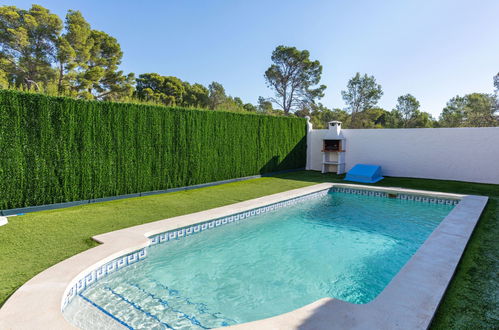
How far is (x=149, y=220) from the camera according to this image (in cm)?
596

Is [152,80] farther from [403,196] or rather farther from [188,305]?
[188,305]

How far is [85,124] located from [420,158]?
1312 centimetres

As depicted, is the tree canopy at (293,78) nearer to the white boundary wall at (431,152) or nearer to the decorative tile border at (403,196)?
the white boundary wall at (431,152)

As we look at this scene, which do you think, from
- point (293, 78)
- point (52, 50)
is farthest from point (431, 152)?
point (52, 50)

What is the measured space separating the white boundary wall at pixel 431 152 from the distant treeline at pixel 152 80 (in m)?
6.74

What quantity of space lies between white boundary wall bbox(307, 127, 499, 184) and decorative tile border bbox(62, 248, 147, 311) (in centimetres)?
1220

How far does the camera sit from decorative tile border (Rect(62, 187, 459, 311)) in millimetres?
3648

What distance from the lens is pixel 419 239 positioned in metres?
5.80

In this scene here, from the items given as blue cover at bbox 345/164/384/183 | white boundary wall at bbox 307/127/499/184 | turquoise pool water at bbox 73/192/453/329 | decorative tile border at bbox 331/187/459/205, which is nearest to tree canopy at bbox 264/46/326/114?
white boundary wall at bbox 307/127/499/184

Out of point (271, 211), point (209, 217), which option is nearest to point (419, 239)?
point (271, 211)

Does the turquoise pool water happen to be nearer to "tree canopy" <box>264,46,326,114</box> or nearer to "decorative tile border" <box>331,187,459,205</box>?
"decorative tile border" <box>331,187,459,205</box>

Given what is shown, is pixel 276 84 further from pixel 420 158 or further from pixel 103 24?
pixel 420 158

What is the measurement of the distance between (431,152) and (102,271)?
13.3 meters

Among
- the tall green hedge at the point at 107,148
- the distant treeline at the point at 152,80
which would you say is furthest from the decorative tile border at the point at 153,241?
the distant treeline at the point at 152,80
